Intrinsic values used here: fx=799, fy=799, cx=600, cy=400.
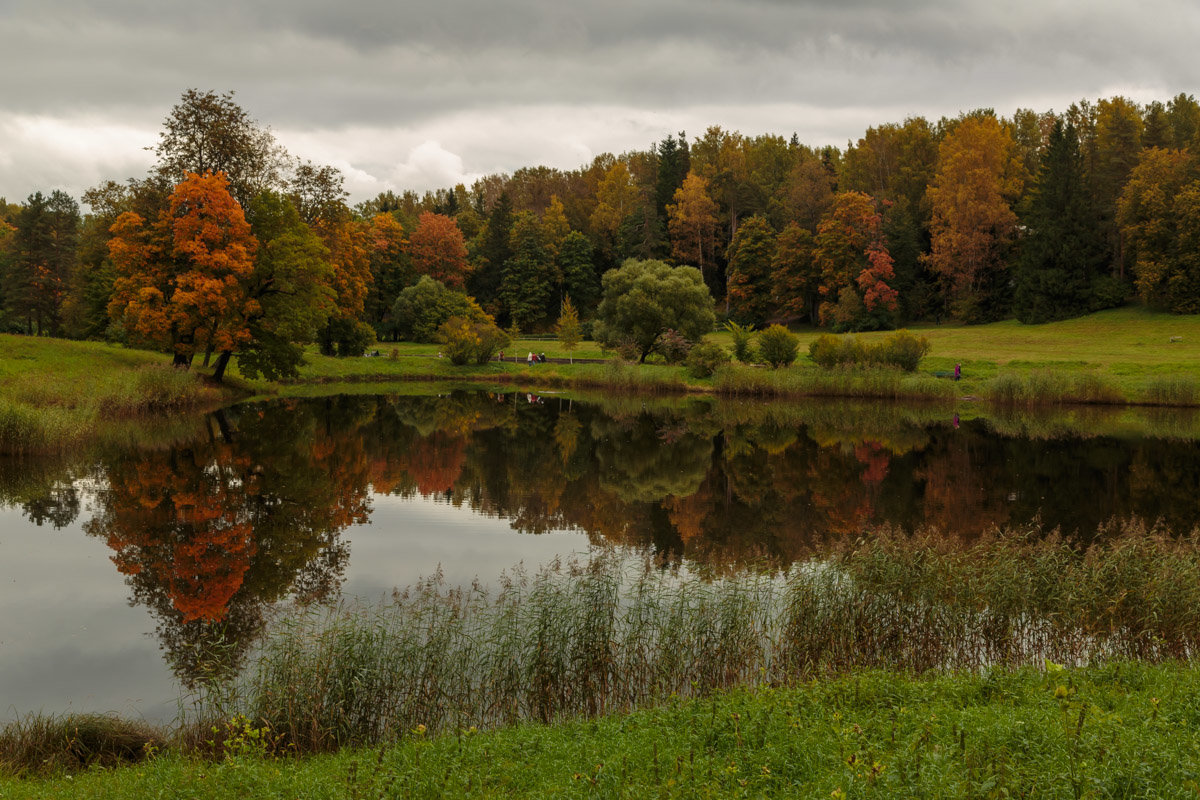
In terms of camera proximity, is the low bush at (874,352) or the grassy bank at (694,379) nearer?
the grassy bank at (694,379)

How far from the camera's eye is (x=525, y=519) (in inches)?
736

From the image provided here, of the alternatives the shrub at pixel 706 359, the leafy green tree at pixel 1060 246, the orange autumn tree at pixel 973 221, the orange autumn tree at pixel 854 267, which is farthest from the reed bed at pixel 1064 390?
the orange autumn tree at pixel 973 221

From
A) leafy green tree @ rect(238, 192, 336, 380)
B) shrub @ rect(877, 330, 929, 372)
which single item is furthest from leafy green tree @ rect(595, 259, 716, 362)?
leafy green tree @ rect(238, 192, 336, 380)

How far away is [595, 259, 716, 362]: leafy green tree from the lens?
2124 inches

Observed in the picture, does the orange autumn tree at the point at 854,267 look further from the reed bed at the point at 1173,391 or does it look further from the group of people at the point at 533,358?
the reed bed at the point at 1173,391

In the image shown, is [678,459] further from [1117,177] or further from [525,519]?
[1117,177]

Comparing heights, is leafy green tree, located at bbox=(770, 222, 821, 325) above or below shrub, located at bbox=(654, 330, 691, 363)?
above

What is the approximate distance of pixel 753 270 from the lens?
7419 centimetres

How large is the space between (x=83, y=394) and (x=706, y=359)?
32231 mm

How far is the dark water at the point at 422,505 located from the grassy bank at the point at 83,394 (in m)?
1.49

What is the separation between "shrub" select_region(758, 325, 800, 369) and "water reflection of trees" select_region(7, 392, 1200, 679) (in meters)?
13.5

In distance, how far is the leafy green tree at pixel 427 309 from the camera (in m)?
66.6

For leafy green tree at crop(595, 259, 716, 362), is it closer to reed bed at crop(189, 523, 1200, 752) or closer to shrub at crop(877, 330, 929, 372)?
shrub at crop(877, 330, 929, 372)

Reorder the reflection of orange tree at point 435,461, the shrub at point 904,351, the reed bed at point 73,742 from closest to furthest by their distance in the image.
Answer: the reed bed at point 73,742
the reflection of orange tree at point 435,461
the shrub at point 904,351
